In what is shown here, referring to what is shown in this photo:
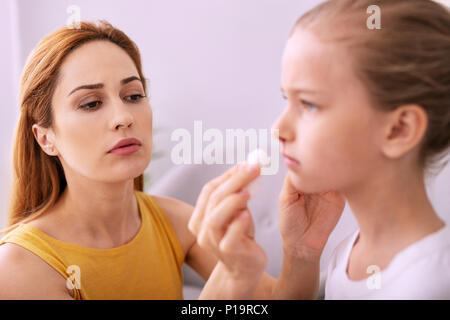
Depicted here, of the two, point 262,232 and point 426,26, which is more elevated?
point 426,26

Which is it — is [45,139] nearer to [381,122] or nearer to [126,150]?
[126,150]

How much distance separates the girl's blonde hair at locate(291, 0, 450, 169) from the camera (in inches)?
23.1

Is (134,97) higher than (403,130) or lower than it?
higher

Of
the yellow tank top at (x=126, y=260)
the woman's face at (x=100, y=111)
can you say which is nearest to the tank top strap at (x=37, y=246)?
the yellow tank top at (x=126, y=260)

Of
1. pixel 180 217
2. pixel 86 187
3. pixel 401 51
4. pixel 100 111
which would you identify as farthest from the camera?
pixel 180 217

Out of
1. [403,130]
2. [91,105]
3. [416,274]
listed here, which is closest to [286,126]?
[403,130]

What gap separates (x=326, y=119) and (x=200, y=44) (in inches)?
16.3

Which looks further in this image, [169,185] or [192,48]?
[169,185]

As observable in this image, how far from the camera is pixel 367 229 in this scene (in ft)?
2.31

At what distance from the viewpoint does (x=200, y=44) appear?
3.08ft

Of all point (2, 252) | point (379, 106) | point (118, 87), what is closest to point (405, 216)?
point (379, 106)

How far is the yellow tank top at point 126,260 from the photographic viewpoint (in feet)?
2.73

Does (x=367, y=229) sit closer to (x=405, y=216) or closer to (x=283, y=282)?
(x=405, y=216)

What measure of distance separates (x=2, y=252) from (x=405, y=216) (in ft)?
2.10
